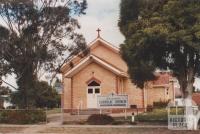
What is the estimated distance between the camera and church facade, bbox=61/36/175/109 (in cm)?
4784

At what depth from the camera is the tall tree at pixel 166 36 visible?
2764cm

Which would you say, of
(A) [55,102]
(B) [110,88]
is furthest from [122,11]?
(A) [55,102]

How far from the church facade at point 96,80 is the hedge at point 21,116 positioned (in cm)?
1094

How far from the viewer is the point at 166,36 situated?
1086 inches

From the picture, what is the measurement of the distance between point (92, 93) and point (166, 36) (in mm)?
21529

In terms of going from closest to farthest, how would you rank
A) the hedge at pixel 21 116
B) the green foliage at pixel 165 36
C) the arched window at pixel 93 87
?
the green foliage at pixel 165 36, the hedge at pixel 21 116, the arched window at pixel 93 87

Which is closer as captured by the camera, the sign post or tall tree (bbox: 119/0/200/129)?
tall tree (bbox: 119/0/200/129)

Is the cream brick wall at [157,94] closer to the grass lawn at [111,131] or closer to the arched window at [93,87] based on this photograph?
the arched window at [93,87]

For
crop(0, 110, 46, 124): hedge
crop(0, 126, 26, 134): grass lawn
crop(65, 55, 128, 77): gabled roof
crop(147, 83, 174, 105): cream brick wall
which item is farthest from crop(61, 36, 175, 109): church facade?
crop(0, 126, 26, 134): grass lawn

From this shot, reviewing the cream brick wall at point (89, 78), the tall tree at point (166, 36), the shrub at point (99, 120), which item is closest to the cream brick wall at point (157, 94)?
the cream brick wall at point (89, 78)

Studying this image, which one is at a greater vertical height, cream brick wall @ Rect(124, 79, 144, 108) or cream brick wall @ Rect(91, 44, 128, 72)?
cream brick wall @ Rect(91, 44, 128, 72)

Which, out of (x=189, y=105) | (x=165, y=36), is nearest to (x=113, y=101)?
(x=189, y=105)

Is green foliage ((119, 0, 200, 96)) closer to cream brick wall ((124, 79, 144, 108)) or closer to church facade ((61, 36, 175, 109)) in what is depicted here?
church facade ((61, 36, 175, 109))

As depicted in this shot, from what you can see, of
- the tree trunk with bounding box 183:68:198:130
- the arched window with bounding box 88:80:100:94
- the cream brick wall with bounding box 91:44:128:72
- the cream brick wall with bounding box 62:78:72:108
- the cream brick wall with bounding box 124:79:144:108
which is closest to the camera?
the tree trunk with bounding box 183:68:198:130
